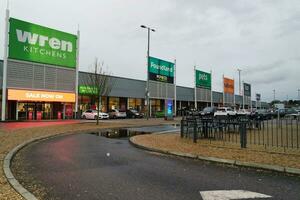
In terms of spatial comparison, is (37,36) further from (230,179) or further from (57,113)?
(230,179)

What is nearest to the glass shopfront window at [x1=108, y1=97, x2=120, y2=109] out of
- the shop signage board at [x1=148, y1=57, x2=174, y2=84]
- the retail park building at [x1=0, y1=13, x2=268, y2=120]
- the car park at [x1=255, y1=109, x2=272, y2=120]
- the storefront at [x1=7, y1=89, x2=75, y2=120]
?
the retail park building at [x1=0, y1=13, x2=268, y2=120]

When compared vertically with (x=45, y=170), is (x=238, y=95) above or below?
above

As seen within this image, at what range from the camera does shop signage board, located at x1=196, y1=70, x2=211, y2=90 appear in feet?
192

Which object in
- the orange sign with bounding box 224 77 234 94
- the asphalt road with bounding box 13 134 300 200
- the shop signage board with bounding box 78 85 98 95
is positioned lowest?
the asphalt road with bounding box 13 134 300 200

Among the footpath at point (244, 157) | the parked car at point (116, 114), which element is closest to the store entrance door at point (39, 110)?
the parked car at point (116, 114)

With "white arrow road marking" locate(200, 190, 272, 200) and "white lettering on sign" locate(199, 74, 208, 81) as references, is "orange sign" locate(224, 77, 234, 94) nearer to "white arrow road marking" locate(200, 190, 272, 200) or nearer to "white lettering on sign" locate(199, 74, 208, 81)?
"white lettering on sign" locate(199, 74, 208, 81)

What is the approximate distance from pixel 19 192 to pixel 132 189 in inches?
85.8

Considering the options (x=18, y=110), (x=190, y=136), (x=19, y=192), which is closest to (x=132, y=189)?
(x=19, y=192)

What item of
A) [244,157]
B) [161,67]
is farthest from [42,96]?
[244,157]

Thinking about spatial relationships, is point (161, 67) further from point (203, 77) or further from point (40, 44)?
point (40, 44)

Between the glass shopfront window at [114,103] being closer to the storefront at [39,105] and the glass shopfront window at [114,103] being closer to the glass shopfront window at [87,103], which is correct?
the glass shopfront window at [87,103]

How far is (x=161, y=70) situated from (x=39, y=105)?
22424 mm

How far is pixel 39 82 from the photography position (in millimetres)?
33406

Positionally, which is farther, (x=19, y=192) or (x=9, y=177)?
(x=9, y=177)
